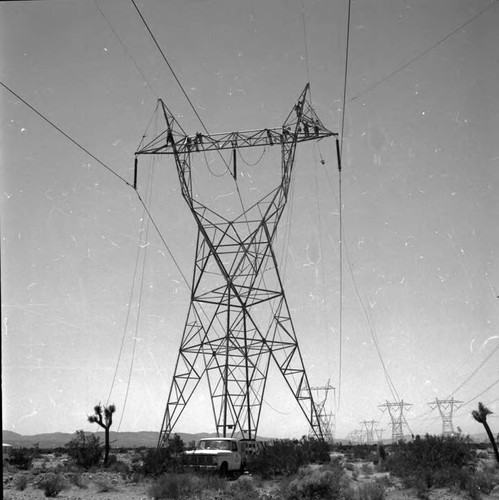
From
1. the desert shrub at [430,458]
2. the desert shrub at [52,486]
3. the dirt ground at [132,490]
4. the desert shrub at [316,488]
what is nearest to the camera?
the desert shrub at [316,488]

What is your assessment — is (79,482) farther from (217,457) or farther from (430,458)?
(430,458)

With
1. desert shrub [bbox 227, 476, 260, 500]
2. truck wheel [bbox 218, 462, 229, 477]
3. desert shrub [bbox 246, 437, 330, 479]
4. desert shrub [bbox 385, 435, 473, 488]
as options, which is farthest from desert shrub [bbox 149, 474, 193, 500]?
desert shrub [bbox 385, 435, 473, 488]

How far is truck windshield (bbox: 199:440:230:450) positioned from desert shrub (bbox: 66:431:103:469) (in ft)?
37.5

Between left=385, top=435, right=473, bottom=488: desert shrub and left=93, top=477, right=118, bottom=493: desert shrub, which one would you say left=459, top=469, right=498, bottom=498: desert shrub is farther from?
left=93, top=477, right=118, bottom=493: desert shrub

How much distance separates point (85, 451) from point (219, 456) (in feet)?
46.1

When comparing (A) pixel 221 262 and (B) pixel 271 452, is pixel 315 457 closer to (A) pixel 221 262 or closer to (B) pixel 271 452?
(B) pixel 271 452

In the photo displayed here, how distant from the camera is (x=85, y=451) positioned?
124 ft

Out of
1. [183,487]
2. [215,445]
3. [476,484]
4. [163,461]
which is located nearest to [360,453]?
[215,445]

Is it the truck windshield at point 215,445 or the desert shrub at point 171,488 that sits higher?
the truck windshield at point 215,445

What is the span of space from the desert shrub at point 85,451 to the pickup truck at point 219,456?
11300 millimetres

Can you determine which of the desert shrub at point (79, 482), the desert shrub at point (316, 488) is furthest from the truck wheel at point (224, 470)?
the desert shrub at point (316, 488)

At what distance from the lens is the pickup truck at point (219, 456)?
27.0 metres

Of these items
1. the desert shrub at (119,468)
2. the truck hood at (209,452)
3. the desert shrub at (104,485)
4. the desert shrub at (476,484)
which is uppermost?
the truck hood at (209,452)

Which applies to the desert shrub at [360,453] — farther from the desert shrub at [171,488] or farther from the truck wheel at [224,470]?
the desert shrub at [171,488]
